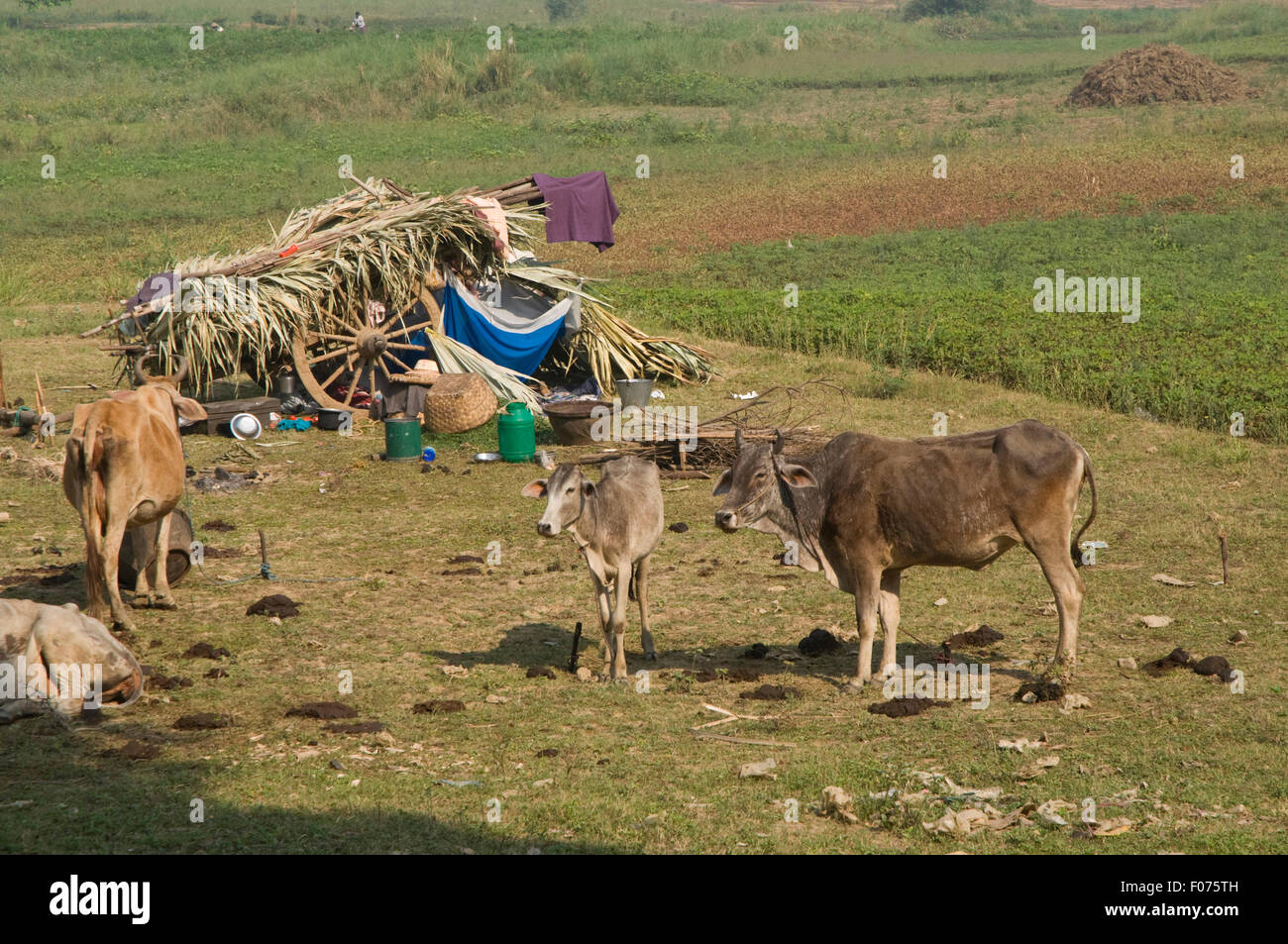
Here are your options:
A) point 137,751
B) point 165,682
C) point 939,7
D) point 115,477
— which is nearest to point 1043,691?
point 137,751

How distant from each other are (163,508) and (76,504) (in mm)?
629

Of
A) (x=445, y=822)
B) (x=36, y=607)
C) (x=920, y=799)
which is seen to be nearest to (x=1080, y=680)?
(x=920, y=799)

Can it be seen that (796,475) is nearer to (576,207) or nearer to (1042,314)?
(576,207)

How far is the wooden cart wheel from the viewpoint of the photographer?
18.1 meters

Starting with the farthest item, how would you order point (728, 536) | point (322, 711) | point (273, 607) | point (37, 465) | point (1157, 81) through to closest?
1. point (1157, 81)
2. point (37, 465)
3. point (728, 536)
4. point (273, 607)
5. point (322, 711)

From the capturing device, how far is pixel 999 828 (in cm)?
687

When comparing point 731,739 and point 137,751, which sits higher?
point 137,751

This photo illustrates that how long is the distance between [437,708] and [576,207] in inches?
525

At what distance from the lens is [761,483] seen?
9.23 metres

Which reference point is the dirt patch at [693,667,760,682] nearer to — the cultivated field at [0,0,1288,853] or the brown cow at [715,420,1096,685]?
the cultivated field at [0,0,1288,853]

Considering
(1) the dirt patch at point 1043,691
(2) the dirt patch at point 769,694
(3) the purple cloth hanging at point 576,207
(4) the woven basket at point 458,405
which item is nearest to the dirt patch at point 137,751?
(2) the dirt patch at point 769,694

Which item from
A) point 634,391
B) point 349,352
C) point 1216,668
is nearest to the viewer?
point 1216,668

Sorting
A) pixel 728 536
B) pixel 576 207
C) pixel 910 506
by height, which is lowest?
pixel 728 536

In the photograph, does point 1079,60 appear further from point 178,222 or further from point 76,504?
point 76,504
